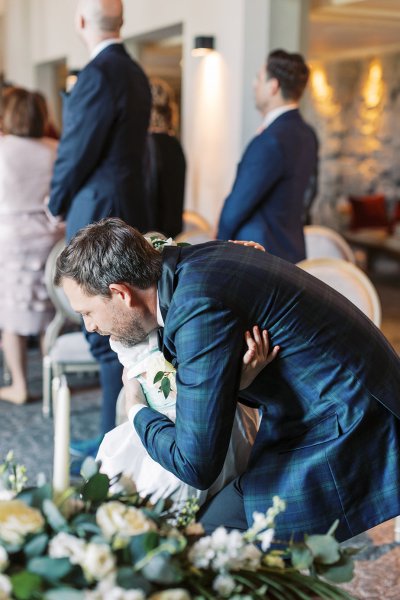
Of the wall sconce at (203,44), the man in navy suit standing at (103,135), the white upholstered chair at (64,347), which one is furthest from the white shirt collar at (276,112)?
the wall sconce at (203,44)

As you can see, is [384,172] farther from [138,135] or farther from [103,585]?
[103,585]

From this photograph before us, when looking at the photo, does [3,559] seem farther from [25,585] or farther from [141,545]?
[141,545]

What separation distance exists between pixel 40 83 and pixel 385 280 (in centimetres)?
483

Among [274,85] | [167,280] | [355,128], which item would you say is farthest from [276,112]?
[355,128]

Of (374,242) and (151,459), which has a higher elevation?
(151,459)

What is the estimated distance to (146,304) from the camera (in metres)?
1.67

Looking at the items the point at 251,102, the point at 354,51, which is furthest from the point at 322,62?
the point at 251,102

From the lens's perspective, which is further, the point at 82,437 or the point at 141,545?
the point at 82,437

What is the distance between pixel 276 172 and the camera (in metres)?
3.29

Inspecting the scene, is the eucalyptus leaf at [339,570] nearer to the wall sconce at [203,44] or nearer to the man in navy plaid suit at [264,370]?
the man in navy plaid suit at [264,370]

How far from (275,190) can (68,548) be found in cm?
245

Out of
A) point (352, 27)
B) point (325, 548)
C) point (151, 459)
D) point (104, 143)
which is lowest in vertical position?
point (151, 459)

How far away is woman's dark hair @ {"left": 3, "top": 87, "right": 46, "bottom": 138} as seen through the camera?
13.1 feet

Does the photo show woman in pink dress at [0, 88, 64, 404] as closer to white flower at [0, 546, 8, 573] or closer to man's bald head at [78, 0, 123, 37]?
man's bald head at [78, 0, 123, 37]
